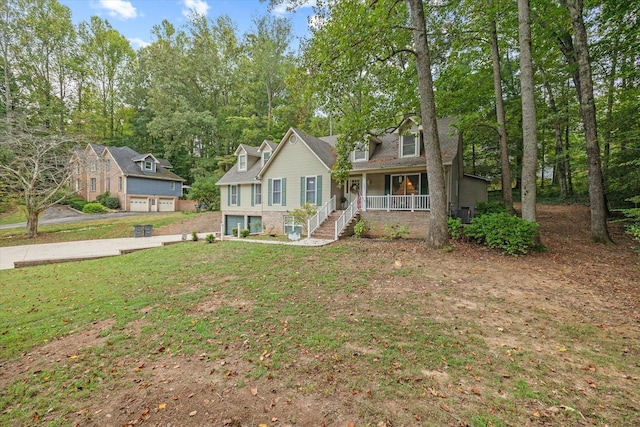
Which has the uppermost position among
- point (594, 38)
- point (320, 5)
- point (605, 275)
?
point (594, 38)

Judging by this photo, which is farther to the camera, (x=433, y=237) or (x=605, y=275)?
(x=433, y=237)

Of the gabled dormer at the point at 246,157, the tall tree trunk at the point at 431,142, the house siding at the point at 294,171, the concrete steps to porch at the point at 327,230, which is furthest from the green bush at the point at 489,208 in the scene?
the gabled dormer at the point at 246,157

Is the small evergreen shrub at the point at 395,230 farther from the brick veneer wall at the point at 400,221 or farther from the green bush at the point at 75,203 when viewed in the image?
the green bush at the point at 75,203

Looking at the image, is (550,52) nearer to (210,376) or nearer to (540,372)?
(540,372)

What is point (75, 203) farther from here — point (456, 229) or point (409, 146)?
point (456, 229)

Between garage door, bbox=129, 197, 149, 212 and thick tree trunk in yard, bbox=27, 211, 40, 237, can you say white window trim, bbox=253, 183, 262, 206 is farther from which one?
garage door, bbox=129, 197, 149, 212

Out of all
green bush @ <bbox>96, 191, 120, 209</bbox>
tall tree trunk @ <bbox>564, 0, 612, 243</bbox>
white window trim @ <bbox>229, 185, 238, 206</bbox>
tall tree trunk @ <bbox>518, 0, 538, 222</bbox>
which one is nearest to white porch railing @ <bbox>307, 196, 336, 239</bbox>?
white window trim @ <bbox>229, 185, 238, 206</bbox>

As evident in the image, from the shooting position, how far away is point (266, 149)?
18188 mm

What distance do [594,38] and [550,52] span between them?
3185 mm

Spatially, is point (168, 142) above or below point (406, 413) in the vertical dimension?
above

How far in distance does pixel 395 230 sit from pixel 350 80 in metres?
6.18

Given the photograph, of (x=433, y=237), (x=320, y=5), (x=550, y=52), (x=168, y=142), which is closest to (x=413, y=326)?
(x=433, y=237)

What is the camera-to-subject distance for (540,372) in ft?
9.84

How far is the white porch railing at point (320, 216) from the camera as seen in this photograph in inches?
520
